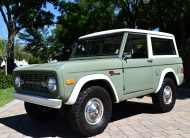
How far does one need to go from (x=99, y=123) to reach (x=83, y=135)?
43 cm

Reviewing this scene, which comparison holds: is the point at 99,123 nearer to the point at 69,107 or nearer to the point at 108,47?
the point at 69,107

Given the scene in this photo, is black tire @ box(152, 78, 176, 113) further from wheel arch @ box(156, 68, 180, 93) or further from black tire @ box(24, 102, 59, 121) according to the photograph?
black tire @ box(24, 102, 59, 121)

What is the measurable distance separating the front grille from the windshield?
1699 mm

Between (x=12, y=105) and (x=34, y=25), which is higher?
(x=34, y=25)

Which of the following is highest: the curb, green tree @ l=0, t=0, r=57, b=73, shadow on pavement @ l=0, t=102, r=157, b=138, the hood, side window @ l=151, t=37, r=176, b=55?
green tree @ l=0, t=0, r=57, b=73

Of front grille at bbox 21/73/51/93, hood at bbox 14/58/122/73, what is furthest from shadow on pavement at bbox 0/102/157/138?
hood at bbox 14/58/122/73

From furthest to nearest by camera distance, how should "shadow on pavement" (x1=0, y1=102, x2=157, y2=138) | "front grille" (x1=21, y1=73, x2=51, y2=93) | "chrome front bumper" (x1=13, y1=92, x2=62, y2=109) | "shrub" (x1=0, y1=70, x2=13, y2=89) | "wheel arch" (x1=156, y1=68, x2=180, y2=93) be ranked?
"shrub" (x1=0, y1=70, x2=13, y2=89), "wheel arch" (x1=156, y1=68, x2=180, y2=93), "shadow on pavement" (x1=0, y1=102, x2=157, y2=138), "front grille" (x1=21, y1=73, x2=51, y2=93), "chrome front bumper" (x1=13, y1=92, x2=62, y2=109)

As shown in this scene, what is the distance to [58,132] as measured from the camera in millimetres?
6664

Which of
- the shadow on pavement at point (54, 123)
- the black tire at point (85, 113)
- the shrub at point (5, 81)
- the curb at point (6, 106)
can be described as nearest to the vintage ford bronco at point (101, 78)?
the black tire at point (85, 113)

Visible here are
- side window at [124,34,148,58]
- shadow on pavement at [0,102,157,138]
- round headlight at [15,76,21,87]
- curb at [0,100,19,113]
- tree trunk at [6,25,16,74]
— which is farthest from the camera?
tree trunk at [6,25,16,74]

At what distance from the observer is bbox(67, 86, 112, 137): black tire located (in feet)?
19.4

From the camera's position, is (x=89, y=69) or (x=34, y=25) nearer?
(x=89, y=69)

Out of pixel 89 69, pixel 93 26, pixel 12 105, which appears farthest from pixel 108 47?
pixel 93 26

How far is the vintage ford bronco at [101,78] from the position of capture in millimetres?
5891
